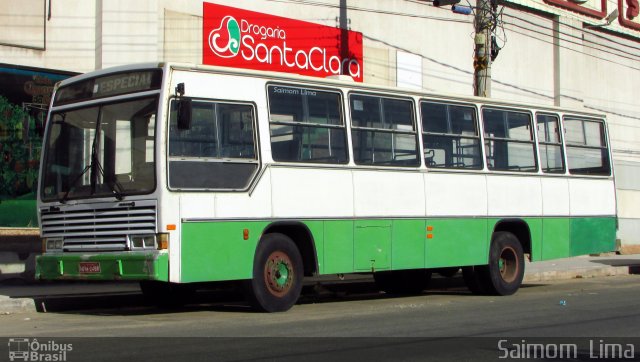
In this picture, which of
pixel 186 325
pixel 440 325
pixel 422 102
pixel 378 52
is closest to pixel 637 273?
pixel 378 52

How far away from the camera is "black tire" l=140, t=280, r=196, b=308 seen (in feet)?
43.6

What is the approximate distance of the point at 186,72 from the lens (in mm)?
11414

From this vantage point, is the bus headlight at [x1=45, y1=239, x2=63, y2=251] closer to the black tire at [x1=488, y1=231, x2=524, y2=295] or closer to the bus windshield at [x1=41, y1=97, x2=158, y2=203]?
the bus windshield at [x1=41, y1=97, x2=158, y2=203]

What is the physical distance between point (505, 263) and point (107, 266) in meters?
7.56

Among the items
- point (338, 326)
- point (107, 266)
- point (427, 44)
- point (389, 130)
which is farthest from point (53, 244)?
point (427, 44)

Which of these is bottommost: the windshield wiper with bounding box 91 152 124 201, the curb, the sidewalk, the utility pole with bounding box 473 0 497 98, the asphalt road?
the asphalt road

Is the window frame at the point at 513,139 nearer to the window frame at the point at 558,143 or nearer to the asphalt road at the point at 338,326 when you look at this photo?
the window frame at the point at 558,143

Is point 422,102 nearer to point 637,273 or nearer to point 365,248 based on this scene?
point 365,248

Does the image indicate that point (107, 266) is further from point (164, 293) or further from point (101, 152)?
point (164, 293)

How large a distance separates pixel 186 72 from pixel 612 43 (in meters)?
28.2

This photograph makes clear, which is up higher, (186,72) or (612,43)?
(612,43)

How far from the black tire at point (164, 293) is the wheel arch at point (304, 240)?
70.8 inches

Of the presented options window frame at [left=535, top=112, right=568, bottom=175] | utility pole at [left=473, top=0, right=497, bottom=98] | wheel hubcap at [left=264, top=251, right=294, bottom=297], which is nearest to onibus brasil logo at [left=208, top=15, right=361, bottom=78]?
utility pole at [left=473, top=0, right=497, bottom=98]

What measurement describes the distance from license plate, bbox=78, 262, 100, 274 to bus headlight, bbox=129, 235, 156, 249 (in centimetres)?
61
